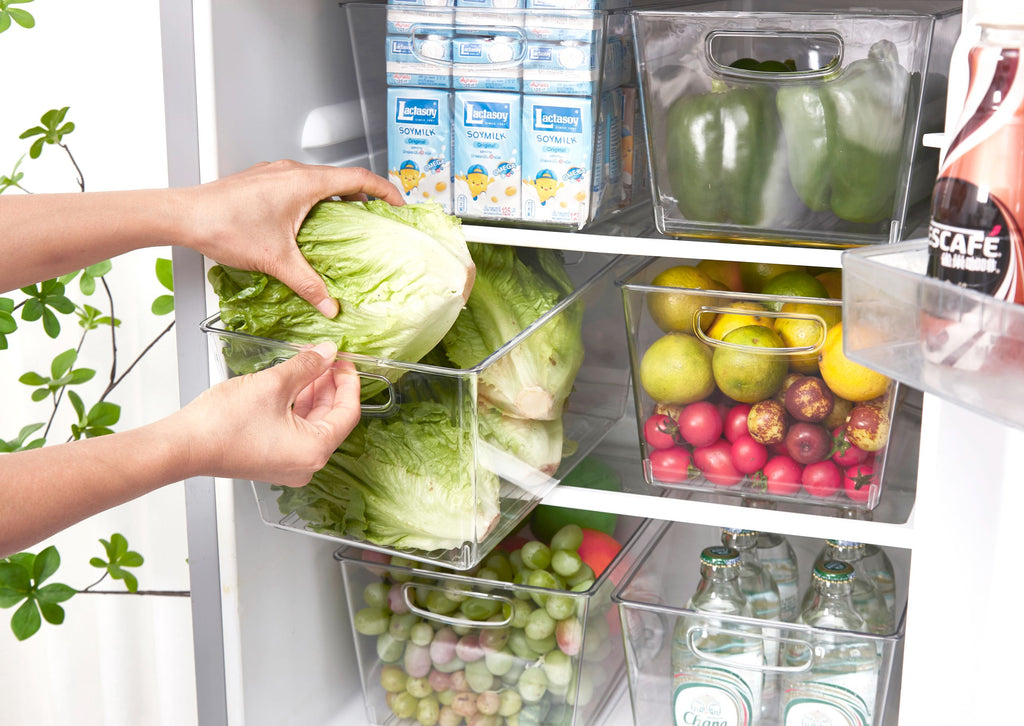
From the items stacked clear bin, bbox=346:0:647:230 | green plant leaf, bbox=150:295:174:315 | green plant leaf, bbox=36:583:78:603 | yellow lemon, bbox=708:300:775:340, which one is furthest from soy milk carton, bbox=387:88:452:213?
green plant leaf, bbox=36:583:78:603

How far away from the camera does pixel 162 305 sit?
4.86 feet

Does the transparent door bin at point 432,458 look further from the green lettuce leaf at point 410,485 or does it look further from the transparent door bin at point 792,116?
the transparent door bin at point 792,116

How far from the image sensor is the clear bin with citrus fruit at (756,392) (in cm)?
112

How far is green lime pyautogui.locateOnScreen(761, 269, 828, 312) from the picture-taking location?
120 centimetres

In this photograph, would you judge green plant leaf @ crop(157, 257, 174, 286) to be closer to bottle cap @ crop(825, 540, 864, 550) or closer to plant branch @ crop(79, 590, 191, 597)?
plant branch @ crop(79, 590, 191, 597)

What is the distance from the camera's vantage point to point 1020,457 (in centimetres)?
106

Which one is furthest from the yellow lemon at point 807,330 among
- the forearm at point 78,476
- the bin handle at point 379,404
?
the forearm at point 78,476

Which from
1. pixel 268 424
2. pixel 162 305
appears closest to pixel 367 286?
pixel 268 424

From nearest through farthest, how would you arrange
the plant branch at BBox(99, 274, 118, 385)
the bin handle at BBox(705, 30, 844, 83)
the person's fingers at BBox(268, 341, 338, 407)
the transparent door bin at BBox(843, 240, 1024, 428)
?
1. the transparent door bin at BBox(843, 240, 1024, 428)
2. the person's fingers at BBox(268, 341, 338, 407)
3. the bin handle at BBox(705, 30, 844, 83)
4. the plant branch at BBox(99, 274, 118, 385)

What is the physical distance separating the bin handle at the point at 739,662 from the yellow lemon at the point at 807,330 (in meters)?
0.33

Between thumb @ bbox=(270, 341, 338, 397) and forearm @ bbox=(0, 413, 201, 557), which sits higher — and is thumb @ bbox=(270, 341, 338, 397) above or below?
above

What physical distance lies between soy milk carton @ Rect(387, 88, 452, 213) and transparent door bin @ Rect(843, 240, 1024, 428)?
1.92ft

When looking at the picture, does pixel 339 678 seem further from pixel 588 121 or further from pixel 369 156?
pixel 588 121

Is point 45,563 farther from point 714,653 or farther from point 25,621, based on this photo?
point 714,653
